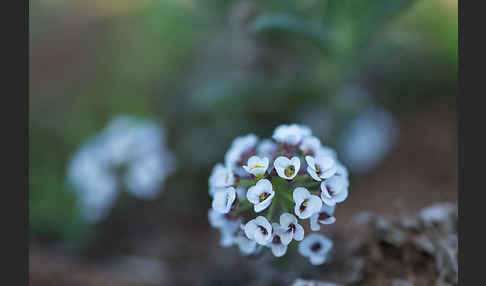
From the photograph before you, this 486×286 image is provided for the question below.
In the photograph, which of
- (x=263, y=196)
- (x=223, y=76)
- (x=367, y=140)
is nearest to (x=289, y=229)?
(x=263, y=196)

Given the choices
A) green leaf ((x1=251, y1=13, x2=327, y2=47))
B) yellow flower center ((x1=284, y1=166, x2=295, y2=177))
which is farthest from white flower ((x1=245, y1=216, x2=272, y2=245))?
green leaf ((x1=251, y1=13, x2=327, y2=47))

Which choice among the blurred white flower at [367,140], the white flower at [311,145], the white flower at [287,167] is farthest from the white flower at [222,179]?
the blurred white flower at [367,140]

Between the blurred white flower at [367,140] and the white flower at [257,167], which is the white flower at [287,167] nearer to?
the white flower at [257,167]

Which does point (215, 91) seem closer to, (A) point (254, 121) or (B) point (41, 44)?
(A) point (254, 121)

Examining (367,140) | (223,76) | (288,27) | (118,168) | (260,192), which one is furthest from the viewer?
(223,76)

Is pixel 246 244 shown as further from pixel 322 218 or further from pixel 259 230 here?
pixel 322 218

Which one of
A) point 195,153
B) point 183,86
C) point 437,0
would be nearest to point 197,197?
point 195,153
